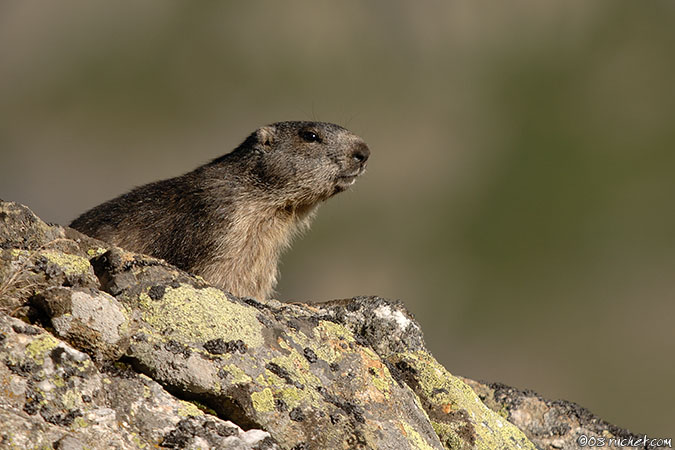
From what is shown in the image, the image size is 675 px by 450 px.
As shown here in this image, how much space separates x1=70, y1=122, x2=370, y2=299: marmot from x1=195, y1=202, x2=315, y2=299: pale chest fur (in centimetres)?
1

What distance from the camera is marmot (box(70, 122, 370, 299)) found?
41.9ft

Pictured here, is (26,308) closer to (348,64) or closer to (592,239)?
(592,239)

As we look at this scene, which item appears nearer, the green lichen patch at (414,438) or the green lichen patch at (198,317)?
the green lichen patch at (198,317)

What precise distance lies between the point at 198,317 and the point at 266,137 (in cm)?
722

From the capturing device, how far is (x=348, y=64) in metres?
196

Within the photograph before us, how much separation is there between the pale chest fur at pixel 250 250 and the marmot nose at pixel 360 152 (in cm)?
127

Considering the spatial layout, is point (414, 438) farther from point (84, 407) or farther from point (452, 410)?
point (84, 407)

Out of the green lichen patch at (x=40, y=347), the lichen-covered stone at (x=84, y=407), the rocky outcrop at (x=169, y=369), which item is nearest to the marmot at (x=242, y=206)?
the rocky outcrop at (x=169, y=369)

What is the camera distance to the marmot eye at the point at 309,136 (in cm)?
1479

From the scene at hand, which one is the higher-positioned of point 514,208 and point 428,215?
point 514,208

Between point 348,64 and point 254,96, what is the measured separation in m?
22.8

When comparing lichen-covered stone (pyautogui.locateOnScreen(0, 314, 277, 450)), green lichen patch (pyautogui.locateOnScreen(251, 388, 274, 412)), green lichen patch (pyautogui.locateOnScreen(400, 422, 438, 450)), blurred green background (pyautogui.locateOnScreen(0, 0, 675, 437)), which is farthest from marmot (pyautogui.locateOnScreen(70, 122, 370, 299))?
blurred green background (pyautogui.locateOnScreen(0, 0, 675, 437))

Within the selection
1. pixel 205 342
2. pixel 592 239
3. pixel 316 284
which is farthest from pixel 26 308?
→ pixel 592 239

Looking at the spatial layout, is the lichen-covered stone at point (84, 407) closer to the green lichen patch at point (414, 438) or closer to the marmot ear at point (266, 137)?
the green lichen patch at point (414, 438)
